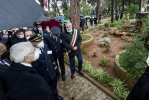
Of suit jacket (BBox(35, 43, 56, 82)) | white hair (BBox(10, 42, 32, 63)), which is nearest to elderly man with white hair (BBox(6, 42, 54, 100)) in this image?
white hair (BBox(10, 42, 32, 63))

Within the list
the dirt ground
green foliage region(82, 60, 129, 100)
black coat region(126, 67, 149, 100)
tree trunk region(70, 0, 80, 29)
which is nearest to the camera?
black coat region(126, 67, 149, 100)

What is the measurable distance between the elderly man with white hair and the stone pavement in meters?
2.12

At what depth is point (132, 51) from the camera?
3.67 meters

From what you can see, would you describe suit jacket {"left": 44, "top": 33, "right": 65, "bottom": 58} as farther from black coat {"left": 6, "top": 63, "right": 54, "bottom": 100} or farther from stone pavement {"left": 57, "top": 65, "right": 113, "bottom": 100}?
black coat {"left": 6, "top": 63, "right": 54, "bottom": 100}

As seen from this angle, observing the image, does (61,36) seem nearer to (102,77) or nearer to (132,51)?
(102,77)

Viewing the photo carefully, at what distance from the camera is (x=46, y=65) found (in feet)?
9.24

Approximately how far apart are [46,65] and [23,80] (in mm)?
1274

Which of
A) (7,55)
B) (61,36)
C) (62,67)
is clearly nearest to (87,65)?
(62,67)

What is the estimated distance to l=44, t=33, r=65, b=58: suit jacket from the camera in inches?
148

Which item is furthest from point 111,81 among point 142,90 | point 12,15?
point 12,15

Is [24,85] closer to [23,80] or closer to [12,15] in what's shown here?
[23,80]

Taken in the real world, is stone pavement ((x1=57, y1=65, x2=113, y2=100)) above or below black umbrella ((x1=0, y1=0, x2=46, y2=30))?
below

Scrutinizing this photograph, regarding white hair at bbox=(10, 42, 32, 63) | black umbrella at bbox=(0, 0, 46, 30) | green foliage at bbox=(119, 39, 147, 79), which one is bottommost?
green foliage at bbox=(119, 39, 147, 79)

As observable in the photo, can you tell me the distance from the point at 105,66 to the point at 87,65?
72cm
